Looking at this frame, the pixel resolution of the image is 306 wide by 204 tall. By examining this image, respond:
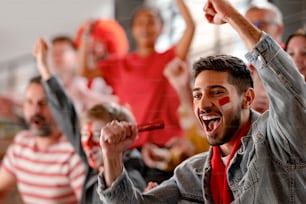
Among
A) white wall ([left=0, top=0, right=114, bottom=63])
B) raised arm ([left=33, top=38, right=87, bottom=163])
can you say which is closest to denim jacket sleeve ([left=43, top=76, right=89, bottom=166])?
raised arm ([left=33, top=38, right=87, bottom=163])

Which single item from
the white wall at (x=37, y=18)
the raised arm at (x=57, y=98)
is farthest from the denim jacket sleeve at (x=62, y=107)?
the white wall at (x=37, y=18)

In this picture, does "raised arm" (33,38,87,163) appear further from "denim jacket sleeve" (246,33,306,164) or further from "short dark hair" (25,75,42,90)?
"denim jacket sleeve" (246,33,306,164)

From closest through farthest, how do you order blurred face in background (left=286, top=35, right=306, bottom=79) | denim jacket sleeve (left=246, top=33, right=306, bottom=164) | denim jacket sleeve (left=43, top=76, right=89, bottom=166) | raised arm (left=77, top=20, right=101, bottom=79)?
denim jacket sleeve (left=246, top=33, right=306, bottom=164), blurred face in background (left=286, top=35, right=306, bottom=79), denim jacket sleeve (left=43, top=76, right=89, bottom=166), raised arm (left=77, top=20, right=101, bottom=79)

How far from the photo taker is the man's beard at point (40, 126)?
0.80m

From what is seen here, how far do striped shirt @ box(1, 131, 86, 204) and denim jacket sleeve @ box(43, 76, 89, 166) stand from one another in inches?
0.7

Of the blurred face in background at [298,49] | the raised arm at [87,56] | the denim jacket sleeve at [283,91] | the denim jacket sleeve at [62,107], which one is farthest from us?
the raised arm at [87,56]

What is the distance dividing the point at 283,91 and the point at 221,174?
89 millimetres

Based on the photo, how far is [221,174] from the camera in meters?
Answer: 0.57

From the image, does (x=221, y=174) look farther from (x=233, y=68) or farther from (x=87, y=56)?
(x=87, y=56)

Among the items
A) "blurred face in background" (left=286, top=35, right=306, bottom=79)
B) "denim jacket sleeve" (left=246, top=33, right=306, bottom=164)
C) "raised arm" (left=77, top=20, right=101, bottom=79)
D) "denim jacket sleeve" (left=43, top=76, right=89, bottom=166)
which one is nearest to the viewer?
"denim jacket sleeve" (left=246, top=33, right=306, bottom=164)

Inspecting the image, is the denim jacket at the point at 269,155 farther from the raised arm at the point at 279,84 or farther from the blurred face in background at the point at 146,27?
the blurred face in background at the point at 146,27

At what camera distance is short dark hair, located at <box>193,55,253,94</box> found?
1.87 feet

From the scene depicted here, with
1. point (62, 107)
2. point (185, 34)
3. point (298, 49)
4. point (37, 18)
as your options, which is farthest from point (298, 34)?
point (37, 18)

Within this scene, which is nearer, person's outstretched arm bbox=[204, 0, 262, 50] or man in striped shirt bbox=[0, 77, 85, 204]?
person's outstretched arm bbox=[204, 0, 262, 50]
